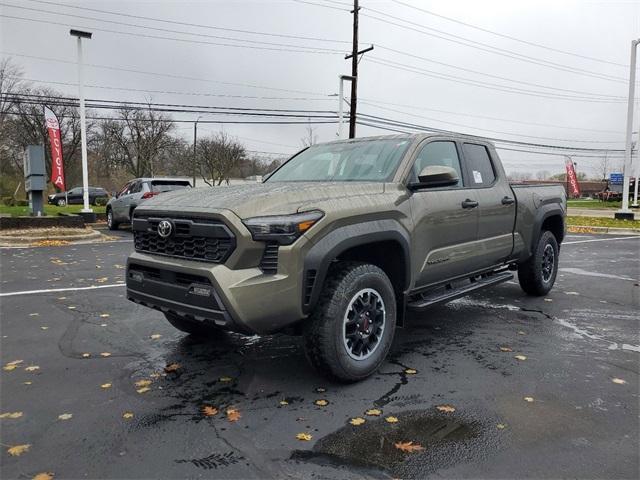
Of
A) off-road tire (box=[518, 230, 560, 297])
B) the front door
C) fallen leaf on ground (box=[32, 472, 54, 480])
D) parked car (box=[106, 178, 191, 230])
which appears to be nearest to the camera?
fallen leaf on ground (box=[32, 472, 54, 480])

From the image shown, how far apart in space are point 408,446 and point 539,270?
14.6ft

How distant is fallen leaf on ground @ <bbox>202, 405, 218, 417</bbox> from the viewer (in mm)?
3221

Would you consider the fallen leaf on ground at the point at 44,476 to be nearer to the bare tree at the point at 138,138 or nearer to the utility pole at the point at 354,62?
the utility pole at the point at 354,62

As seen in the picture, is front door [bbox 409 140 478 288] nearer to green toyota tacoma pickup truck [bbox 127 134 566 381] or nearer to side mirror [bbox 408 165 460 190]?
green toyota tacoma pickup truck [bbox 127 134 566 381]

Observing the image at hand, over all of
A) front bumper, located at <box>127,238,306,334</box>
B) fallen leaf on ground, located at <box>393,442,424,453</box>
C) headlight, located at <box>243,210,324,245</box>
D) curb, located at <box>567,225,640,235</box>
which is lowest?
fallen leaf on ground, located at <box>393,442,424,453</box>

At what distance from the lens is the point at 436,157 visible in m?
4.73

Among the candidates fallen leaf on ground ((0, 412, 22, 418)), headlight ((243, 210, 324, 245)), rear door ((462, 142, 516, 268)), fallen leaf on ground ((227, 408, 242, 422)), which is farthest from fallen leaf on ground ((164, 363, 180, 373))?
rear door ((462, 142, 516, 268))

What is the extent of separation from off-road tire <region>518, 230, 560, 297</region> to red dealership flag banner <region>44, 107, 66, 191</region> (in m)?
17.4

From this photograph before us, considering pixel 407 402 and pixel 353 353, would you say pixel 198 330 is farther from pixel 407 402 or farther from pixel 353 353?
pixel 407 402

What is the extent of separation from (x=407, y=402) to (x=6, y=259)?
9.48 meters

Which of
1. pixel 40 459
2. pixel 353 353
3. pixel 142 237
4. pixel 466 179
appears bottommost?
pixel 40 459

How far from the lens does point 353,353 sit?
3.73 meters

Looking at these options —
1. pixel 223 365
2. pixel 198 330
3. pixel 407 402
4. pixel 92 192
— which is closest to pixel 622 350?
pixel 407 402

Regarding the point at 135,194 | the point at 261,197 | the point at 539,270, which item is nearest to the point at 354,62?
the point at 135,194
